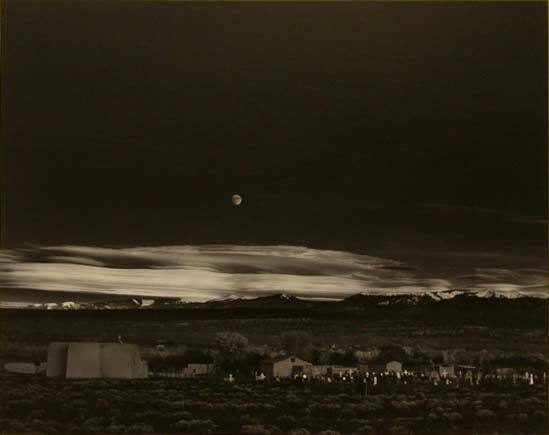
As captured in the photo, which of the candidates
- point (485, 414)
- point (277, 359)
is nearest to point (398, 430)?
point (485, 414)

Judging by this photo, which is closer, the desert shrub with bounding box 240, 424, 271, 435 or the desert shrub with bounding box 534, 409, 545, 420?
the desert shrub with bounding box 240, 424, 271, 435

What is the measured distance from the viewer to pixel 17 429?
6.00 meters

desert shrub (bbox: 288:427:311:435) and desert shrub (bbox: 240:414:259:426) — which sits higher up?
desert shrub (bbox: 240:414:259:426)

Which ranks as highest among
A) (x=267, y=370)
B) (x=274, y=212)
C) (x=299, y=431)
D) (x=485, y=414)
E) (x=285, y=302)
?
(x=274, y=212)

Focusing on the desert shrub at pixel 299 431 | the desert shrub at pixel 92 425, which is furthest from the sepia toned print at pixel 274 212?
the desert shrub at pixel 299 431

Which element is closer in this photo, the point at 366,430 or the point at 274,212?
the point at 366,430

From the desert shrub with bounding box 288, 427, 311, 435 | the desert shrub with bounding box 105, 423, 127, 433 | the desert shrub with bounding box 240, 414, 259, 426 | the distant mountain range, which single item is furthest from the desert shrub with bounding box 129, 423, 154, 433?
the desert shrub with bounding box 288, 427, 311, 435

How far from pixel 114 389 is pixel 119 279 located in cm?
72

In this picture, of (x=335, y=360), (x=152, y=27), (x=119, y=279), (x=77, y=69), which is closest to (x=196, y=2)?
(x=152, y=27)

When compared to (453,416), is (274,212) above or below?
above

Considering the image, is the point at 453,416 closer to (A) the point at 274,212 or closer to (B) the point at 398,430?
(B) the point at 398,430

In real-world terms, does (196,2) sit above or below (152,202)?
above

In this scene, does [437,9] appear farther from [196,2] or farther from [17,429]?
[17,429]

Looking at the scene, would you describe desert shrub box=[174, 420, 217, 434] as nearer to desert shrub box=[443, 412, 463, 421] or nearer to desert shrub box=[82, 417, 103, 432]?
desert shrub box=[82, 417, 103, 432]
